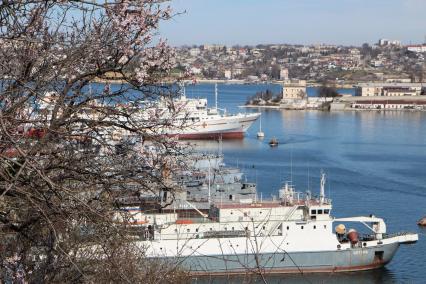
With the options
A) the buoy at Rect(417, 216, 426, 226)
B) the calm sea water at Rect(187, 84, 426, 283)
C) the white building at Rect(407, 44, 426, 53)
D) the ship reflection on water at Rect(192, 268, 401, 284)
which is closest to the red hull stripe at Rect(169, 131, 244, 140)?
the calm sea water at Rect(187, 84, 426, 283)

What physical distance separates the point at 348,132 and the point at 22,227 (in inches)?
916

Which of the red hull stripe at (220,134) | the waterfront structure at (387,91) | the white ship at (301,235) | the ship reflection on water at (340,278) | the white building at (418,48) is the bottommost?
the waterfront structure at (387,91)

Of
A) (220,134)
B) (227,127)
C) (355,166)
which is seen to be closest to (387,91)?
(227,127)

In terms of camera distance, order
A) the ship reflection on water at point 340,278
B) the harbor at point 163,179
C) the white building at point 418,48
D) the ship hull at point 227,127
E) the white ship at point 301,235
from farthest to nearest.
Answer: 1. the white building at point 418,48
2. the ship hull at point 227,127
3. the white ship at point 301,235
4. the ship reflection on water at point 340,278
5. the harbor at point 163,179

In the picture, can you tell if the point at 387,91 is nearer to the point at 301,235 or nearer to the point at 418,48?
the point at 301,235

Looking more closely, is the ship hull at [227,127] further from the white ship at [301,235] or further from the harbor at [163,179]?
the white ship at [301,235]

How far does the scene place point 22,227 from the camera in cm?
176

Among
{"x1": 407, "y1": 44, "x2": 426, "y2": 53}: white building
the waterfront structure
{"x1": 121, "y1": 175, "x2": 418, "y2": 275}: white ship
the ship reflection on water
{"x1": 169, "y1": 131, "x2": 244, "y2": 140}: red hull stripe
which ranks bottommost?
the waterfront structure

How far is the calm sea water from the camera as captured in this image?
359 inches

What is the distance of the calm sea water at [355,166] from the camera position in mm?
9131

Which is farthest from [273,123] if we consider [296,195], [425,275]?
[425,275]

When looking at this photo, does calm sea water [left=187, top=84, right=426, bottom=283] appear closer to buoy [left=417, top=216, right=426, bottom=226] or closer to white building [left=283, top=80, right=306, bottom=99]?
buoy [left=417, top=216, right=426, bottom=226]

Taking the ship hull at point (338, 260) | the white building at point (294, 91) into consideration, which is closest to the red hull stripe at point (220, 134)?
the ship hull at point (338, 260)

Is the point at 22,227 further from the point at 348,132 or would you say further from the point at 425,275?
the point at 348,132
